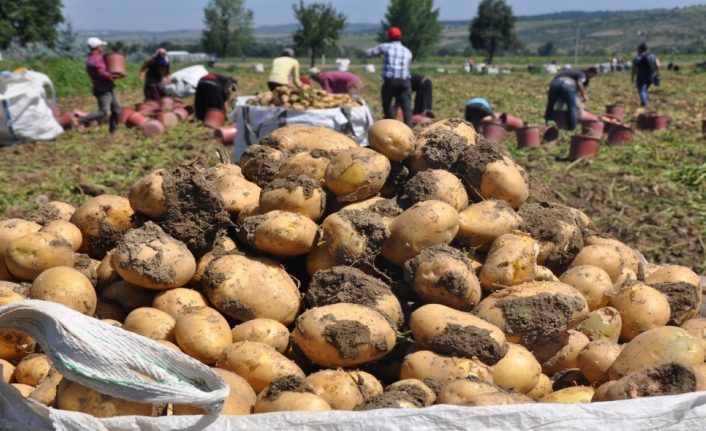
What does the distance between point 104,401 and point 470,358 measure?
1.38 meters

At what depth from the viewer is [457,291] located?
2.98m

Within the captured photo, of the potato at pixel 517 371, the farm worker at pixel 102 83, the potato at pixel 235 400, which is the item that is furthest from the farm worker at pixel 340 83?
the potato at pixel 235 400

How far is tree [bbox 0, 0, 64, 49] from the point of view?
40344mm

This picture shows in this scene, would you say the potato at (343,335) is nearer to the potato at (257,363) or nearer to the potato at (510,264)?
the potato at (257,363)

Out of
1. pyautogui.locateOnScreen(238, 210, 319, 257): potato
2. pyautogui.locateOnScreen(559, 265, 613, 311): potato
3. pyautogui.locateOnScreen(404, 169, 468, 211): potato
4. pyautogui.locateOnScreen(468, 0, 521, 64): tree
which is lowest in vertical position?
pyautogui.locateOnScreen(559, 265, 613, 311): potato

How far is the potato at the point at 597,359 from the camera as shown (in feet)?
9.30

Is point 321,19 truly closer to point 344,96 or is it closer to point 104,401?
point 344,96

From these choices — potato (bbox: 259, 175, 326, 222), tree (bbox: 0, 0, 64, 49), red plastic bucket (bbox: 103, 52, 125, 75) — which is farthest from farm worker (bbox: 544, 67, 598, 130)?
tree (bbox: 0, 0, 64, 49)

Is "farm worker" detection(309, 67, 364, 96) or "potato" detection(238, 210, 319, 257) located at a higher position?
"farm worker" detection(309, 67, 364, 96)

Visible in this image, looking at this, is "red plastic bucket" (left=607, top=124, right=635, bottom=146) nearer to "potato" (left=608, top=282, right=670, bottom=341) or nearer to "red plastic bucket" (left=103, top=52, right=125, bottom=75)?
"potato" (left=608, top=282, right=670, bottom=341)

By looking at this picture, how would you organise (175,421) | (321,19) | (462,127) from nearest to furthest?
(175,421), (462,127), (321,19)

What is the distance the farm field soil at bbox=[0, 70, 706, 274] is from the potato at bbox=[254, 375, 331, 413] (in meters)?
1.89

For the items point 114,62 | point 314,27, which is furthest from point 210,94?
point 314,27

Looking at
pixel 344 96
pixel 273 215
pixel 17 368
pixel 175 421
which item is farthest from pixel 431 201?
pixel 344 96
